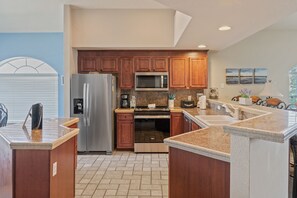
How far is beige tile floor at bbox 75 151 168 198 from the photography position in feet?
10.8

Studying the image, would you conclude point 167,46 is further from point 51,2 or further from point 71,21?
point 51,2

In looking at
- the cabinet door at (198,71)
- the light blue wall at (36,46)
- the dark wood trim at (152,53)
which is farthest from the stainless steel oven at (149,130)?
the light blue wall at (36,46)

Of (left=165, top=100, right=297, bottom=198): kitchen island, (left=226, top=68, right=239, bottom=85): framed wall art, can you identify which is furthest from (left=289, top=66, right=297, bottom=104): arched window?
(left=165, top=100, right=297, bottom=198): kitchen island

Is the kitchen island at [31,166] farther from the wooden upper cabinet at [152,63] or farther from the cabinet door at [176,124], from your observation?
the wooden upper cabinet at [152,63]

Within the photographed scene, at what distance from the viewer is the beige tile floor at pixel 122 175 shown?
10.8 ft

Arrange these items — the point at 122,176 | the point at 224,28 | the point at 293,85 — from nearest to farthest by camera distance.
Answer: the point at 224,28
the point at 122,176
the point at 293,85

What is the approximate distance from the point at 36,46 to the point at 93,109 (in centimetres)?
233

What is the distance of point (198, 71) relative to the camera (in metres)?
5.74

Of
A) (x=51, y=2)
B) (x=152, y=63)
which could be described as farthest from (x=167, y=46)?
(x=51, y=2)

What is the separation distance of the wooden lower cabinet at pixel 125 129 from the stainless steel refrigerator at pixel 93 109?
0.81 feet

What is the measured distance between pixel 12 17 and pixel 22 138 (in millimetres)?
4285

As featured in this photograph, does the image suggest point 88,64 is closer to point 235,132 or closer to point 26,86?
point 26,86

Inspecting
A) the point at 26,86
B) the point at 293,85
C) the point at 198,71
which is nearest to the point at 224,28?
the point at 198,71

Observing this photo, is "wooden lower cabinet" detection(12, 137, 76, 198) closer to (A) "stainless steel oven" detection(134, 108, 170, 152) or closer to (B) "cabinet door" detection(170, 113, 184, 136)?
(A) "stainless steel oven" detection(134, 108, 170, 152)
